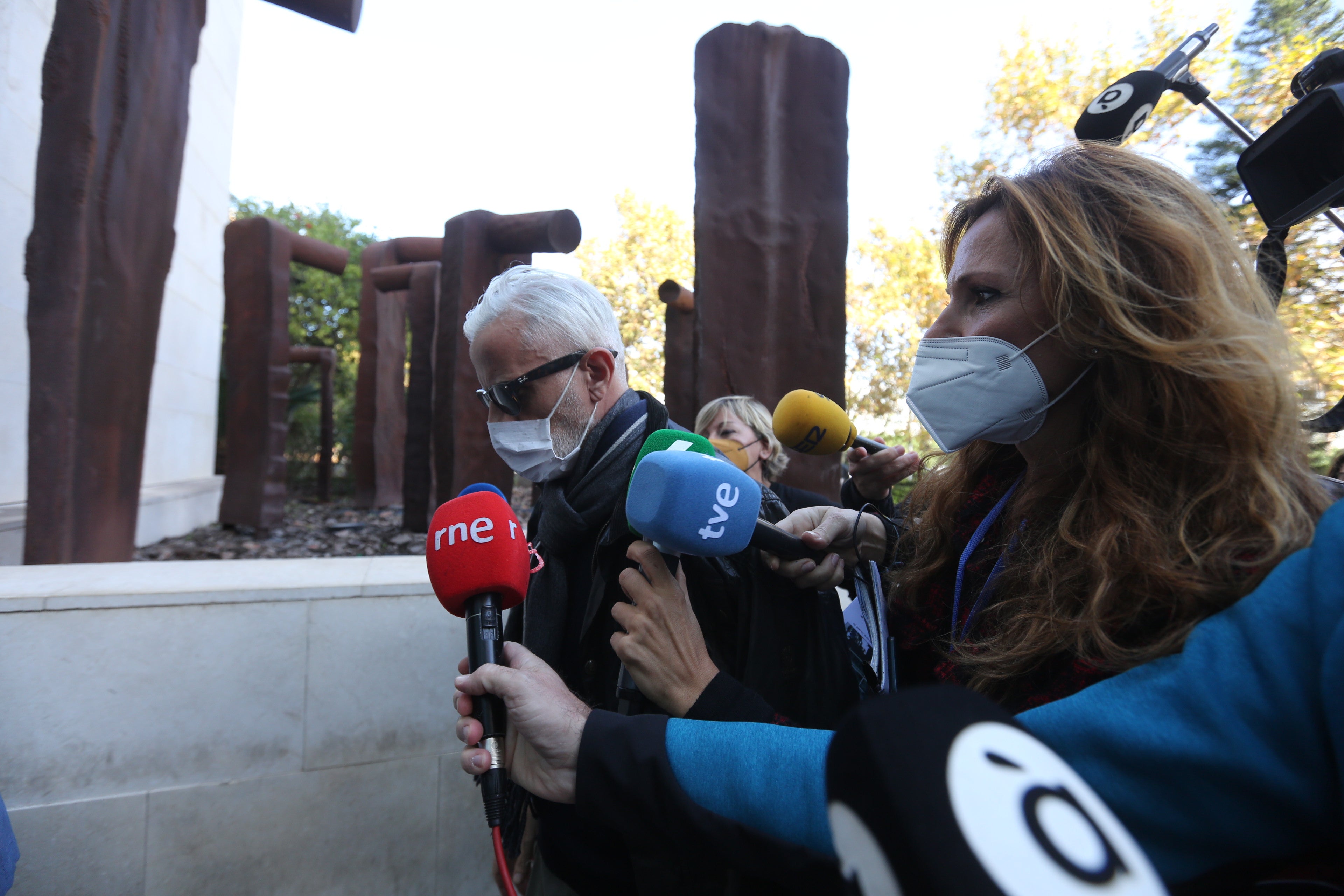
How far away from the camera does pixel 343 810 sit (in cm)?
216

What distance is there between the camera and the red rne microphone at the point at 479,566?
3.85ft

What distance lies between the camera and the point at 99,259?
2.86 m

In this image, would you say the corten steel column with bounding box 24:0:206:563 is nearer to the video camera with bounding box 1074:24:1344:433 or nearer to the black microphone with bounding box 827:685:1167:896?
the black microphone with bounding box 827:685:1167:896

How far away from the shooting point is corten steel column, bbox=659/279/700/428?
523 cm

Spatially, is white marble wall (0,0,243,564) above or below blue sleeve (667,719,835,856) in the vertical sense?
above

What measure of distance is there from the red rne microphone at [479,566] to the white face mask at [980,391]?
82cm

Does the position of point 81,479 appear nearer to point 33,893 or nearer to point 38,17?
point 33,893

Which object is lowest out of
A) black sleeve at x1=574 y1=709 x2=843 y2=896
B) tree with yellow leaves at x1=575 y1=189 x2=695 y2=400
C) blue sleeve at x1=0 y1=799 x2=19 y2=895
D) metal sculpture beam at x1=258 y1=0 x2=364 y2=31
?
blue sleeve at x1=0 y1=799 x2=19 y2=895

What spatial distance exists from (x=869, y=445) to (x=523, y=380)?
976 mm

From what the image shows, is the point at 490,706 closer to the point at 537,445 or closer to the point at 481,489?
the point at 481,489

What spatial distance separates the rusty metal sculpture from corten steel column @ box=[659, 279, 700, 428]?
10.1ft

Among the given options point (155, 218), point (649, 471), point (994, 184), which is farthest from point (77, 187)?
point (994, 184)

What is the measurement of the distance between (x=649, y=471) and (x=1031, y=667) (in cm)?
59

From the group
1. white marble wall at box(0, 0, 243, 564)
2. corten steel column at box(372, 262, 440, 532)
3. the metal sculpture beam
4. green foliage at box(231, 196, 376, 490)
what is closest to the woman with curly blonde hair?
the metal sculpture beam
